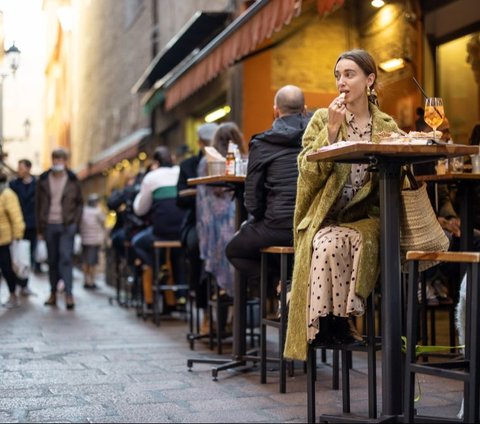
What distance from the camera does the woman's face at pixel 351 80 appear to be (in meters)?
4.68

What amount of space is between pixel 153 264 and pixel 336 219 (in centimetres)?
531

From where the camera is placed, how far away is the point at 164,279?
10062 millimetres

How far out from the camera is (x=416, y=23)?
1012cm

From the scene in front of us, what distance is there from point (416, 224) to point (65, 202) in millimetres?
7182

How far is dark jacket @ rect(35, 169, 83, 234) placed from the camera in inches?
434

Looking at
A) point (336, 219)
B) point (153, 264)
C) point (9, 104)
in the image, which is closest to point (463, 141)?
point (153, 264)

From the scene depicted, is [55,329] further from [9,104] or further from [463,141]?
[9,104]

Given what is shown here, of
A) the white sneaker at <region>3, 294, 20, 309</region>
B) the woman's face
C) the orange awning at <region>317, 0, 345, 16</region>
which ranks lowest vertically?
the white sneaker at <region>3, 294, 20, 309</region>

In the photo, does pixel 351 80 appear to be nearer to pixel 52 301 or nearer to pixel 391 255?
pixel 391 255

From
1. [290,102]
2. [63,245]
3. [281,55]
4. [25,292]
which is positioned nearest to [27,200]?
[25,292]

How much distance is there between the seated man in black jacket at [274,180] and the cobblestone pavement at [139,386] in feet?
2.87

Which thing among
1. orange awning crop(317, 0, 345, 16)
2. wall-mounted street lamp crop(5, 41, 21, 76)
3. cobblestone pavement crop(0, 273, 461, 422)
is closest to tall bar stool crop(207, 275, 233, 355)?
cobblestone pavement crop(0, 273, 461, 422)

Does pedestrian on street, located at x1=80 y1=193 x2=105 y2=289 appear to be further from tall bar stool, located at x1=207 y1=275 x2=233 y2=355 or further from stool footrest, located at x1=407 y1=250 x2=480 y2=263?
stool footrest, located at x1=407 y1=250 x2=480 y2=263

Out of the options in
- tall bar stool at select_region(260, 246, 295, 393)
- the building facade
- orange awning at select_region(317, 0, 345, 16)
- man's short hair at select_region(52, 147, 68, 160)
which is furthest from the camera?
man's short hair at select_region(52, 147, 68, 160)
